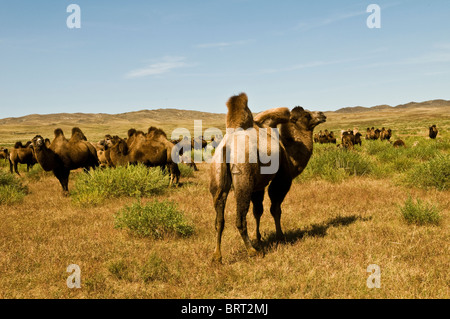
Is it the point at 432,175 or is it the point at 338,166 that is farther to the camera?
the point at 338,166

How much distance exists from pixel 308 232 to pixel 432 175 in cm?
627

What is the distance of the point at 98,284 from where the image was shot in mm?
4660

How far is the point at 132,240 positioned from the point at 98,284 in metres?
2.10

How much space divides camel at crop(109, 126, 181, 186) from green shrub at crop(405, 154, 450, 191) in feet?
27.9

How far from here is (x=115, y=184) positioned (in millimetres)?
11023

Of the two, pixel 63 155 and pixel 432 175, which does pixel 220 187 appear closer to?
pixel 432 175

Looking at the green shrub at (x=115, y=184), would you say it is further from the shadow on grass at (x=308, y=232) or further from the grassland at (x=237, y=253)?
the shadow on grass at (x=308, y=232)

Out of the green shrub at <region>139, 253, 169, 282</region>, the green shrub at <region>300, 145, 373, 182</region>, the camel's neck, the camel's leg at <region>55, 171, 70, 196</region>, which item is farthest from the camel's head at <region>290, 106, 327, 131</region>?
the camel's leg at <region>55, 171, 70, 196</region>

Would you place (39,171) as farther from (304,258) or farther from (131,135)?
(304,258)

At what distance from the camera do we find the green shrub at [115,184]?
33.9 feet

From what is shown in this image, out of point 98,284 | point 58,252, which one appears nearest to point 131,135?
point 58,252

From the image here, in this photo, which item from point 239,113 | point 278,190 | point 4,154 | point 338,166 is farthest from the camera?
point 4,154

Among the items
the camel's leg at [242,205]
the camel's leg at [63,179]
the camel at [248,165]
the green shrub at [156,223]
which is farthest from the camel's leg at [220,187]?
the camel's leg at [63,179]

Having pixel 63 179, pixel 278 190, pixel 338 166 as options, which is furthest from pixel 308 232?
pixel 63 179
